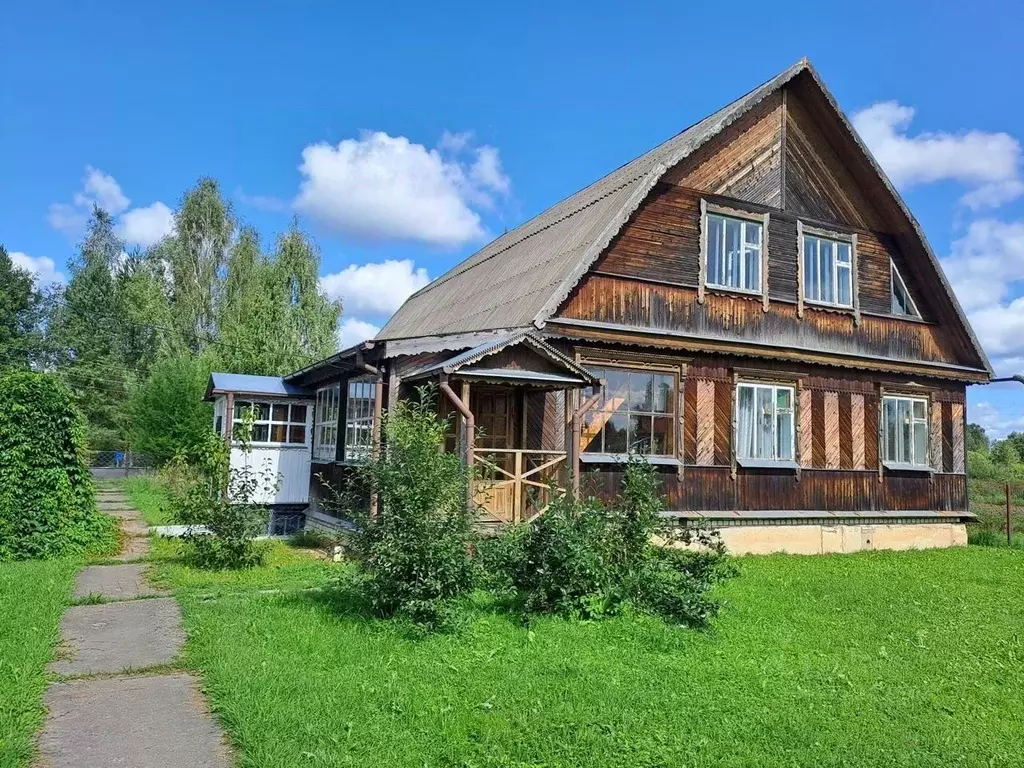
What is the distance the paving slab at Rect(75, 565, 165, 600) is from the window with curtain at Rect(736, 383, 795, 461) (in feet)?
32.5

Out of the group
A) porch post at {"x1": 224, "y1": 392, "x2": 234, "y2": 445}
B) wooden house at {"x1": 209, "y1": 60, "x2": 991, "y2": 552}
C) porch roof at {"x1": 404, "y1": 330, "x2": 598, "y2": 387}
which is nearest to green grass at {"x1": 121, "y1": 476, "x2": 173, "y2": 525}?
porch post at {"x1": 224, "y1": 392, "x2": 234, "y2": 445}

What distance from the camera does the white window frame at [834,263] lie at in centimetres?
1513

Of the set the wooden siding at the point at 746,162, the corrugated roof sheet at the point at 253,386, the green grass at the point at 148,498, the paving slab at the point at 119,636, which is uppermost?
the wooden siding at the point at 746,162

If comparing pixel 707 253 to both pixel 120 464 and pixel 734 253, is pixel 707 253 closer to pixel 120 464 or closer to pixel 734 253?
pixel 734 253

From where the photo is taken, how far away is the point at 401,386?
12898 millimetres

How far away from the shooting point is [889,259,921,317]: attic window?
16344 mm

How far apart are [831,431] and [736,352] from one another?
2937 mm

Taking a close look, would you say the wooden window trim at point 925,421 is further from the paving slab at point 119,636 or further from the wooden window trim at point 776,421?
the paving slab at point 119,636

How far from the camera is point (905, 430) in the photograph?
16438 mm

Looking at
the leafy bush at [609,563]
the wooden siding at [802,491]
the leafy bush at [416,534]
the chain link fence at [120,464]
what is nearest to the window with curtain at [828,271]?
the wooden siding at [802,491]

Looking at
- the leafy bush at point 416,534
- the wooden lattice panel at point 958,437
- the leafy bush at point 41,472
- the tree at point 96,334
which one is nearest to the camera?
the leafy bush at point 416,534

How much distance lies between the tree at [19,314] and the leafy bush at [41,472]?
46.5 m

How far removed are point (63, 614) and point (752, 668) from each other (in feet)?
22.2

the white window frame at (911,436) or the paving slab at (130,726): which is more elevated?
the white window frame at (911,436)
